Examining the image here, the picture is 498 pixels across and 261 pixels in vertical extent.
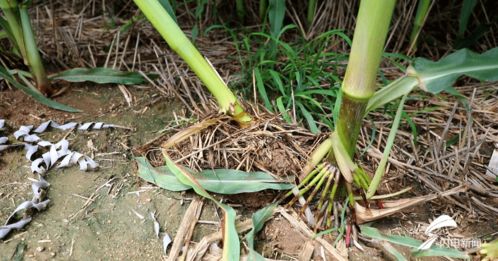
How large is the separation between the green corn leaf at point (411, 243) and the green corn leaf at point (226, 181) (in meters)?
0.19

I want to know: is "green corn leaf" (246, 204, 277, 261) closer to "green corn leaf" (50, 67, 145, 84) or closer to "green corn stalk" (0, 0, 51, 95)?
"green corn leaf" (50, 67, 145, 84)

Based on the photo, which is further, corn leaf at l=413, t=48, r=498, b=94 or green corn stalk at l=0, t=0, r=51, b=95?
green corn stalk at l=0, t=0, r=51, b=95

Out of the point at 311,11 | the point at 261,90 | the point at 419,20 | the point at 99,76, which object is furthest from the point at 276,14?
the point at 99,76

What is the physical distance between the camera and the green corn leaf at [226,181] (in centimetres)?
109

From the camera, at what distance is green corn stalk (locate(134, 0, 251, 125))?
3.74 ft

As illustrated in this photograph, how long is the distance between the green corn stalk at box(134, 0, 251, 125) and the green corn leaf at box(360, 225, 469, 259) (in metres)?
0.40

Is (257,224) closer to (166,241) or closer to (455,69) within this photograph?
(166,241)

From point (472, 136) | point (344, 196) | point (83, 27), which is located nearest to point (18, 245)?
point (344, 196)

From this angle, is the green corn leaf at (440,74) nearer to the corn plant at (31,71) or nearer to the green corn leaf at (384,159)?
the green corn leaf at (384,159)

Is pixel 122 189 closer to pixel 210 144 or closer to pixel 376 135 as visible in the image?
pixel 210 144

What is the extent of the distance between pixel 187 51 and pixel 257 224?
1.41 feet

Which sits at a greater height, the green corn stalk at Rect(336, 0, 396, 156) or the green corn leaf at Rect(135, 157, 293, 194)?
the green corn stalk at Rect(336, 0, 396, 156)

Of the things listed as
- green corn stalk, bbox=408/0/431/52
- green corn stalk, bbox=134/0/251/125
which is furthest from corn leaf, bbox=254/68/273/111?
green corn stalk, bbox=408/0/431/52

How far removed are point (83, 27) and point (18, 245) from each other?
3.11 ft
